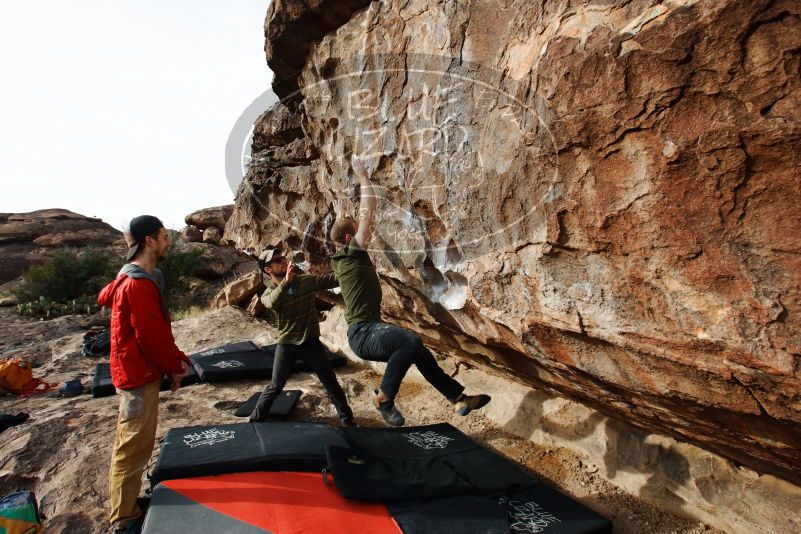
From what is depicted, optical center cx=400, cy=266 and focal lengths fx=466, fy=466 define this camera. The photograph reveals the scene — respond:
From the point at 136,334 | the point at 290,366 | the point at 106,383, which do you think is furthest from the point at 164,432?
the point at 136,334

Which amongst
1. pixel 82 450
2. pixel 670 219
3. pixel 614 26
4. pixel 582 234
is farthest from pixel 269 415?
pixel 614 26

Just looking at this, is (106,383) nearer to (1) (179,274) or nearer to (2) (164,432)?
(2) (164,432)

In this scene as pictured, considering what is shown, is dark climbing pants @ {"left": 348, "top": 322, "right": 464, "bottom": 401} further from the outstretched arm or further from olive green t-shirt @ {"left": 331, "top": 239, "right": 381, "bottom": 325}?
the outstretched arm

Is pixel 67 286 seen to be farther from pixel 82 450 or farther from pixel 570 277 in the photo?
pixel 570 277

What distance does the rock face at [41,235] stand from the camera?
16000 mm

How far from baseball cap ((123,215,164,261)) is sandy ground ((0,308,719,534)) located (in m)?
1.59

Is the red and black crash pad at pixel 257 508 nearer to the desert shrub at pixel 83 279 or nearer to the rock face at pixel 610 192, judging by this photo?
the rock face at pixel 610 192

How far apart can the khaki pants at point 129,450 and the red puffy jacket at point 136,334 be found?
90 mm

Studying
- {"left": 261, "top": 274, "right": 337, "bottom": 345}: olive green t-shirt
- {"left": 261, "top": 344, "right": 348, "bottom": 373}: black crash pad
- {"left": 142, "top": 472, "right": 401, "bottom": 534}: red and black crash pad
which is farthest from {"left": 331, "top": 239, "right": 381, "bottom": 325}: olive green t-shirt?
{"left": 261, "top": 344, "right": 348, "bottom": 373}: black crash pad

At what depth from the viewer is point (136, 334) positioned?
232 cm

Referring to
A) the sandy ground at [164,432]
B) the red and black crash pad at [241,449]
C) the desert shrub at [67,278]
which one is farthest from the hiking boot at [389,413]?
the desert shrub at [67,278]

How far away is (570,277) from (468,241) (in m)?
0.75

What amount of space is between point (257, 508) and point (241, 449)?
57 centimetres

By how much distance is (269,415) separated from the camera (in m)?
3.97
